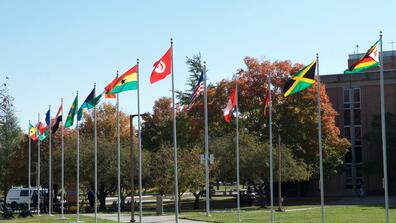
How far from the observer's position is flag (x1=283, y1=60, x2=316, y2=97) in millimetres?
24150

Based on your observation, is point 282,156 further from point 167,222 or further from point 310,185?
point 310,185

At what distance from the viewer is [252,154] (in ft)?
151

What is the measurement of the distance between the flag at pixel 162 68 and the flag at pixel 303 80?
461 centimetres

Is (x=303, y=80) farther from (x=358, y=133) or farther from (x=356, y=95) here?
(x=358, y=133)

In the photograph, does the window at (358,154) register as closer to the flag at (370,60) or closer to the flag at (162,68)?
the flag at (162,68)

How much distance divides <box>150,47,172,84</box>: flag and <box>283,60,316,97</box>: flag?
4612 millimetres

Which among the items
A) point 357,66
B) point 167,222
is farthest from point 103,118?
point 357,66

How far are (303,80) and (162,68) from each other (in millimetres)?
5379

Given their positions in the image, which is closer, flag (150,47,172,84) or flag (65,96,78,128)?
flag (150,47,172,84)

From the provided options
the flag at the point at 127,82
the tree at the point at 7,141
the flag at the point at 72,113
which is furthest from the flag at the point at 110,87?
the tree at the point at 7,141

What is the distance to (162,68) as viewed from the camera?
24562mm

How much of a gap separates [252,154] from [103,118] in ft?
120

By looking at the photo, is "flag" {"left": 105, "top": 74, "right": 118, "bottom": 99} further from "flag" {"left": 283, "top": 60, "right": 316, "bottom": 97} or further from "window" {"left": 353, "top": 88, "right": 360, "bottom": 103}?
"window" {"left": 353, "top": 88, "right": 360, "bottom": 103}

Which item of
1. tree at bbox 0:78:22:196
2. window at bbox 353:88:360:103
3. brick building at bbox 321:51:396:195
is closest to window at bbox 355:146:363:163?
brick building at bbox 321:51:396:195
